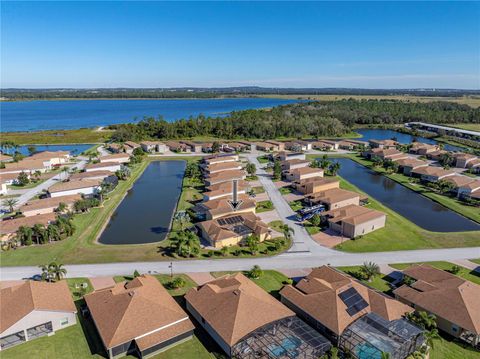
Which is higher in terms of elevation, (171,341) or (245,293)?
(245,293)

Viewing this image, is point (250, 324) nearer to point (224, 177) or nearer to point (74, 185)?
point (224, 177)

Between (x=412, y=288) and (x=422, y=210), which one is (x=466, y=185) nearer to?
(x=422, y=210)

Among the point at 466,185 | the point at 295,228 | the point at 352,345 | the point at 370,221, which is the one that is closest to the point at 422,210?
the point at 466,185

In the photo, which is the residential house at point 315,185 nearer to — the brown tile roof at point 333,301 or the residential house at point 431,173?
the residential house at point 431,173

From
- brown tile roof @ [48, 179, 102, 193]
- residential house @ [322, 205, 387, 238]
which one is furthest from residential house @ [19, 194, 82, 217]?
residential house @ [322, 205, 387, 238]

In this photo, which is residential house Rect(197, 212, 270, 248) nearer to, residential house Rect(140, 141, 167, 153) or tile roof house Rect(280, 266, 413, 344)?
tile roof house Rect(280, 266, 413, 344)

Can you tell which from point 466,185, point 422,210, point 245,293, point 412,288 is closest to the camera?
point 245,293

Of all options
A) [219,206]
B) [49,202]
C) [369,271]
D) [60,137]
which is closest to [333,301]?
[369,271]
